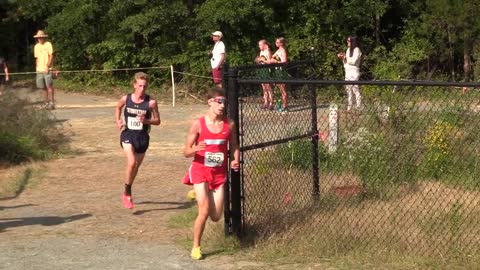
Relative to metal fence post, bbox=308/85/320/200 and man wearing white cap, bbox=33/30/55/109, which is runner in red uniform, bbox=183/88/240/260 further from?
man wearing white cap, bbox=33/30/55/109

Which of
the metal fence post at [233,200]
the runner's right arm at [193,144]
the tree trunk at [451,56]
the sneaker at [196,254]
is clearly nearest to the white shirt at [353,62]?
the tree trunk at [451,56]

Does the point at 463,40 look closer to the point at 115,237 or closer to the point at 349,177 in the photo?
the point at 349,177

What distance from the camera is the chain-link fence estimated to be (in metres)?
7.48

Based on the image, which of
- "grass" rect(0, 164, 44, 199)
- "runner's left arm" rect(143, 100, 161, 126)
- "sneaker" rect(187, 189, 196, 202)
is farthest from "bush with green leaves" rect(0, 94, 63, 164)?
"runner's left arm" rect(143, 100, 161, 126)

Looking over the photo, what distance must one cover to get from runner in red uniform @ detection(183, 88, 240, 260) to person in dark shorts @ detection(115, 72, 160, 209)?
1907 mm

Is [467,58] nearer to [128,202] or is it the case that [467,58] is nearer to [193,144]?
[128,202]

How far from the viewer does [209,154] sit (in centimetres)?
696

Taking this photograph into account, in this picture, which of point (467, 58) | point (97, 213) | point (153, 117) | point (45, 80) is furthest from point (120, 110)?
point (467, 58)

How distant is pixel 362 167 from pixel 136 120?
2506mm

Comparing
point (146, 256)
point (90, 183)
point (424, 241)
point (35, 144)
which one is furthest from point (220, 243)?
point (35, 144)

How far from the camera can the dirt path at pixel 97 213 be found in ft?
23.3

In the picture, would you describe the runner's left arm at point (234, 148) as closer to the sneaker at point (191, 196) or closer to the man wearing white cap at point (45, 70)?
the sneaker at point (191, 196)

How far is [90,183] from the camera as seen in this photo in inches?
419

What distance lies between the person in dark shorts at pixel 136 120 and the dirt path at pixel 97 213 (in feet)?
2.17
